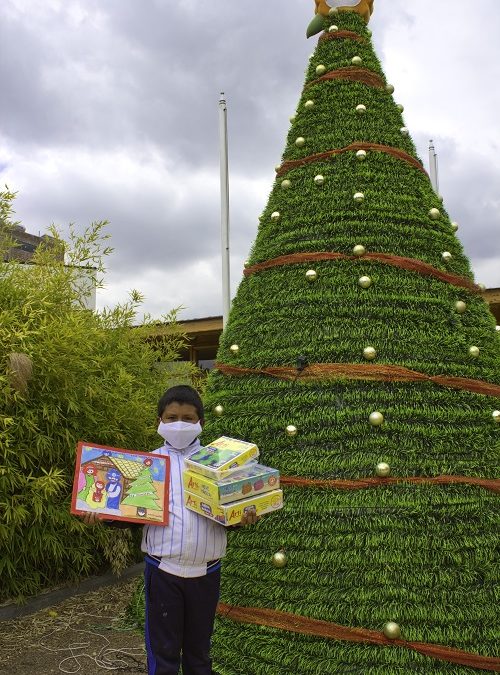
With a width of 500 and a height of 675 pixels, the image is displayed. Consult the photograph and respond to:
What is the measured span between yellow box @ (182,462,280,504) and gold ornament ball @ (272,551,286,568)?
0.50m

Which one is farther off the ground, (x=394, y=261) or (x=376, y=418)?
(x=394, y=261)

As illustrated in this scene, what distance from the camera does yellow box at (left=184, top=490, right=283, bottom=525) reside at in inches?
67.6

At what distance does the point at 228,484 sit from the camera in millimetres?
1724

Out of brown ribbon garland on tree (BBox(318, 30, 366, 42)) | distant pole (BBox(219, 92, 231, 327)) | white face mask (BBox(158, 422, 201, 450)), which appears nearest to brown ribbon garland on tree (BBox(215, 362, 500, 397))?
white face mask (BBox(158, 422, 201, 450))

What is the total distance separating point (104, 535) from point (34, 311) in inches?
64.0

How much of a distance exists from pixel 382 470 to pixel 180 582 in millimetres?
828

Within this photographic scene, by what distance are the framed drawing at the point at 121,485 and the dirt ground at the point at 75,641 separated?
1357mm

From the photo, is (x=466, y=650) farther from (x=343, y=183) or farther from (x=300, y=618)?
(x=343, y=183)

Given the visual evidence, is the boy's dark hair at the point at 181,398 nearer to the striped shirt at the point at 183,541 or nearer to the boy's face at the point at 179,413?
the boy's face at the point at 179,413

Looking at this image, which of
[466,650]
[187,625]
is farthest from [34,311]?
[466,650]

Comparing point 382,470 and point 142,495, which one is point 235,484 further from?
point 382,470

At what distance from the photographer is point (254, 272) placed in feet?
9.35

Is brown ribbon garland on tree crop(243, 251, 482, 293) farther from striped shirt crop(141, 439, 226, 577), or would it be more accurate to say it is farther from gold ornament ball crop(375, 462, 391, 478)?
striped shirt crop(141, 439, 226, 577)

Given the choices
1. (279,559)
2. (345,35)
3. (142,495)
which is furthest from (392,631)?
(345,35)
